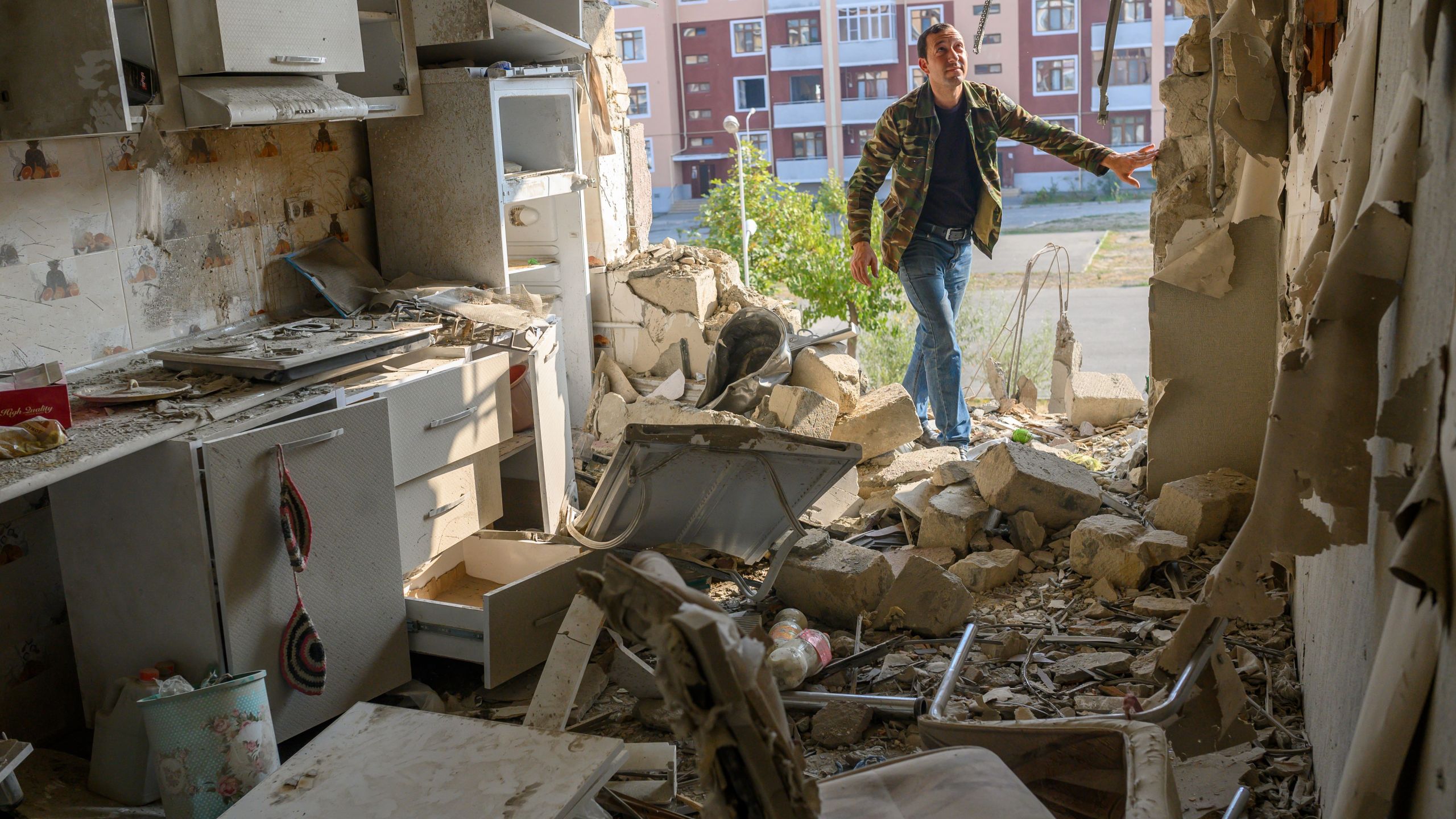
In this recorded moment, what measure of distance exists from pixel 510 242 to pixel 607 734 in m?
2.48

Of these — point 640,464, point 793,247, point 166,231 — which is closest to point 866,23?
point 793,247

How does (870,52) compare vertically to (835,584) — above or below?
above

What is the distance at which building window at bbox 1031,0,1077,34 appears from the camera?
18.3 meters

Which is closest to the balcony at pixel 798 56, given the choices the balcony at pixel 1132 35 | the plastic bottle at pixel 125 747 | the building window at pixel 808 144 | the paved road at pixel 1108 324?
the building window at pixel 808 144

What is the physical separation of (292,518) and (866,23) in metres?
18.4

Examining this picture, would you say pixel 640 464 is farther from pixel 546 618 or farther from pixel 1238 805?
pixel 1238 805

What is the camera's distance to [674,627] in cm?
117

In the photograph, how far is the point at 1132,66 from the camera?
18.7 metres

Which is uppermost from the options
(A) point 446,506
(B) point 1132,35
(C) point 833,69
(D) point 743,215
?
(B) point 1132,35

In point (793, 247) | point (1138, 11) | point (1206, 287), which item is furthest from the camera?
point (1138, 11)

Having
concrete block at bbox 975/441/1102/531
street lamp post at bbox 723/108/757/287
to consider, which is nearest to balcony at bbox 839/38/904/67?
street lamp post at bbox 723/108/757/287

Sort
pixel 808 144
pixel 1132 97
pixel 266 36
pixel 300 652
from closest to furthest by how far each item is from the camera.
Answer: pixel 300 652 < pixel 266 36 < pixel 1132 97 < pixel 808 144

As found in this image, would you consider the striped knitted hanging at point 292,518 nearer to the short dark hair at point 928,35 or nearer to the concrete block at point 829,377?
the concrete block at point 829,377

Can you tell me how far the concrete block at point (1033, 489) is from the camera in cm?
366
